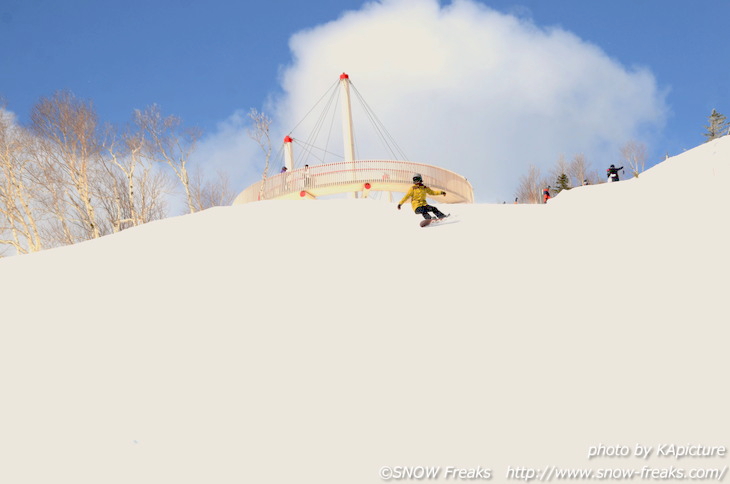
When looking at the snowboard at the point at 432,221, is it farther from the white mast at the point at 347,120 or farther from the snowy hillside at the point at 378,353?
the white mast at the point at 347,120

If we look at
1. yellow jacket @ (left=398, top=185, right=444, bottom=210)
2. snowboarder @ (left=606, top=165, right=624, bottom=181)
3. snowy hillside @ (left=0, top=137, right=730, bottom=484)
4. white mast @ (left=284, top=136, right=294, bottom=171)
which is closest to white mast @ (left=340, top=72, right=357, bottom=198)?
white mast @ (left=284, top=136, right=294, bottom=171)

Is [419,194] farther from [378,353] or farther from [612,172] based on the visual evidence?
[612,172]

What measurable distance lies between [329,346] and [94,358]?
303 centimetres

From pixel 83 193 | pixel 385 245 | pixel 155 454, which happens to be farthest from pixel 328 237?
pixel 83 193

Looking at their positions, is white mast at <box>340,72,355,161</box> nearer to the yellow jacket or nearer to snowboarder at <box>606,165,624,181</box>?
snowboarder at <box>606,165,624,181</box>

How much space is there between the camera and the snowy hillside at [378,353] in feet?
13.4

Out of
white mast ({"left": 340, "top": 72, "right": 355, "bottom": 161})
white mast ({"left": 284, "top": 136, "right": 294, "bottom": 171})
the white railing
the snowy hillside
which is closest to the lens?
the snowy hillside

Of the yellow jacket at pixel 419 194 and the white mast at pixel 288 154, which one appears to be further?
the white mast at pixel 288 154

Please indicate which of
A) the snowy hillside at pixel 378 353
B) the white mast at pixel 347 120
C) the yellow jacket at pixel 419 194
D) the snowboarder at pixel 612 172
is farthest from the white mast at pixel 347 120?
the snowy hillside at pixel 378 353

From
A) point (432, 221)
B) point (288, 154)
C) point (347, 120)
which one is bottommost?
point (432, 221)

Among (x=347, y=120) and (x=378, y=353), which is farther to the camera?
(x=347, y=120)

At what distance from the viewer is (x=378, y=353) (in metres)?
5.46

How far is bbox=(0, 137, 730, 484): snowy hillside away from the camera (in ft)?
13.4

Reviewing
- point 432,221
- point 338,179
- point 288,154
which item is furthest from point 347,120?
point 432,221
